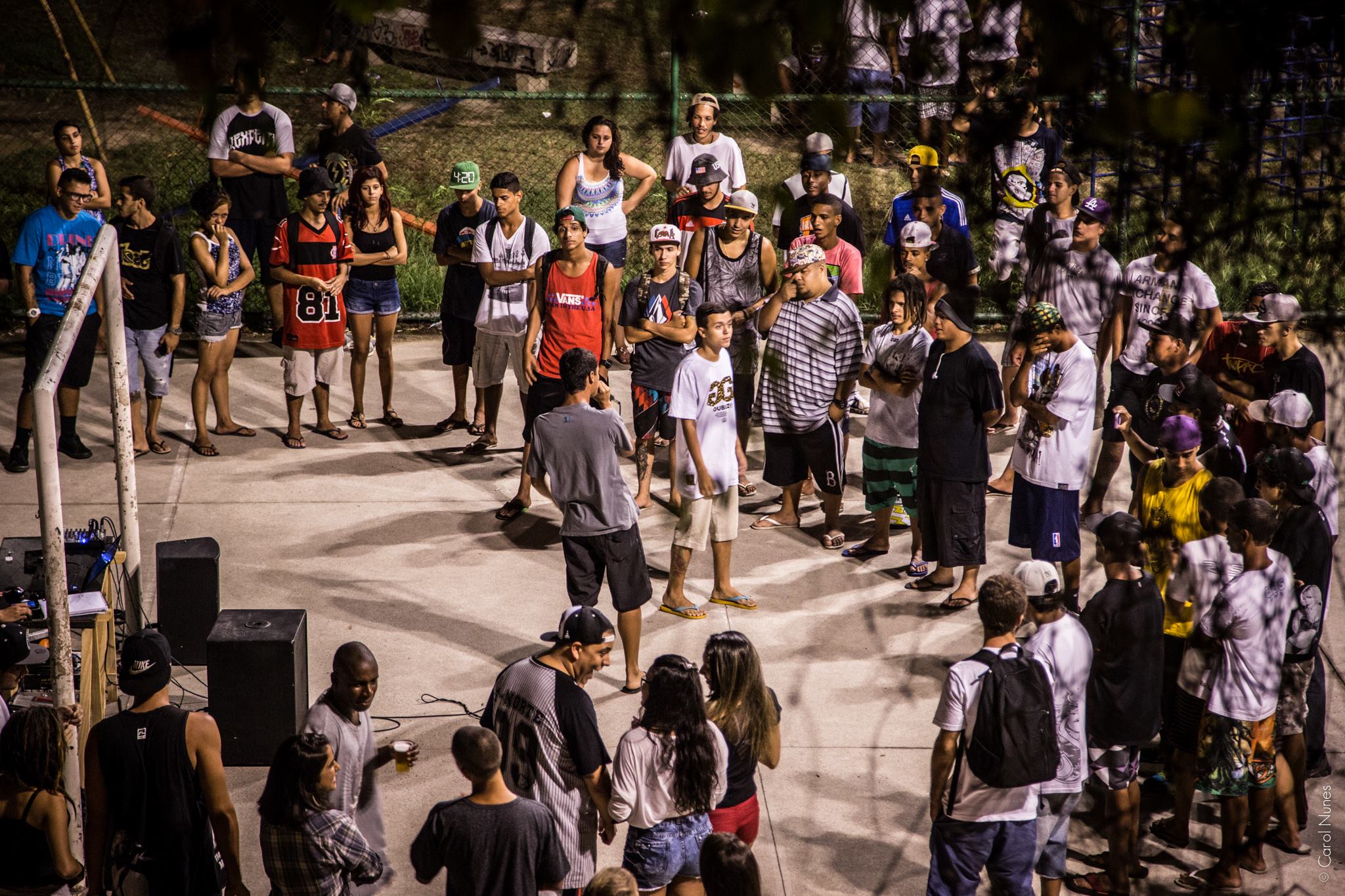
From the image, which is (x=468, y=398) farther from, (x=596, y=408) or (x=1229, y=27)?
(x=1229, y=27)

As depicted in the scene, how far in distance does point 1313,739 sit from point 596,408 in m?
4.03

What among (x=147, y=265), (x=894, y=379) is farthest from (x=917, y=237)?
(x=147, y=265)

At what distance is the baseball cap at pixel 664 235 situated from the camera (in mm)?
9555

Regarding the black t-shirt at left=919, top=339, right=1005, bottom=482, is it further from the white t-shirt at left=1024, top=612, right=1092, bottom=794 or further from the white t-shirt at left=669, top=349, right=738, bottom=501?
the white t-shirt at left=1024, top=612, right=1092, bottom=794

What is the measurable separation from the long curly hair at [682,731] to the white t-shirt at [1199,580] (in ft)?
8.06

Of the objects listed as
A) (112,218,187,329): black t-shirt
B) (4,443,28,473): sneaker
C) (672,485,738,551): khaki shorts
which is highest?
(112,218,187,329): black t-shirt

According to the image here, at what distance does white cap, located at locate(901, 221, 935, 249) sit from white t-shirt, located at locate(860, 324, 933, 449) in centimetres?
60

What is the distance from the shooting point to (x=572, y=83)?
61.7 feet

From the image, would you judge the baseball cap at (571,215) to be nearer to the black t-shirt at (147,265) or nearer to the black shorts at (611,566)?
the black shorts at (611,566)

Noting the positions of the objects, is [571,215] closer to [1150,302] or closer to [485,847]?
[1150,302]

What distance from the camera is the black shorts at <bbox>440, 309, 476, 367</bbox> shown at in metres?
11.3

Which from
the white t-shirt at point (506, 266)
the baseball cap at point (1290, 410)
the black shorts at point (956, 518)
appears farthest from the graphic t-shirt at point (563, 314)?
the baseball cap at point (1290, 410)

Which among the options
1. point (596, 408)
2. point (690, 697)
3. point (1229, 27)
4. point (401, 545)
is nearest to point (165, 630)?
point (401, 545)

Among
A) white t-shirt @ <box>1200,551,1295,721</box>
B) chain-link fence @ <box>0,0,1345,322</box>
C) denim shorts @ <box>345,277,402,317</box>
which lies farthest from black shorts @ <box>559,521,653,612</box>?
denim shorts @ <box>345,277,402,317</box>
